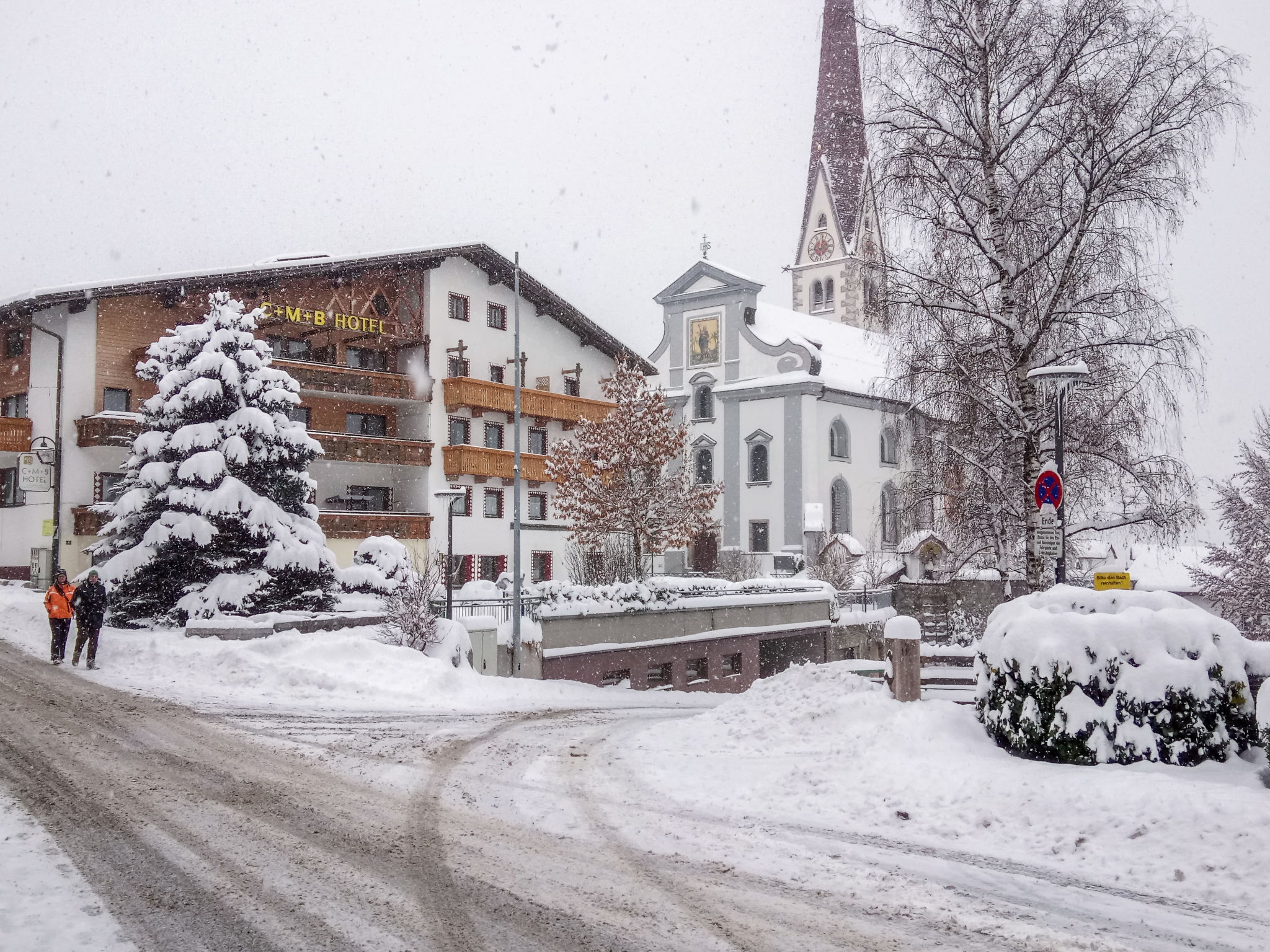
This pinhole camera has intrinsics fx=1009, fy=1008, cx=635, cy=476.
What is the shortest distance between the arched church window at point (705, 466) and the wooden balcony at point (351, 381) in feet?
59.8

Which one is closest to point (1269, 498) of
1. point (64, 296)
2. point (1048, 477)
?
point (1048, 477)

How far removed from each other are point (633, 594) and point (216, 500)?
9.88m

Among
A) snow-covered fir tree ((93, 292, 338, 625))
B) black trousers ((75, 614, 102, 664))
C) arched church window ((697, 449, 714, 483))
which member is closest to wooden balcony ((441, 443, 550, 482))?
arched church window ((697, 449, 714, 483))

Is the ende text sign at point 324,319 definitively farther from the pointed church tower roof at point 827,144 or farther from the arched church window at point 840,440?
the pointed church tower roof at point 827,144

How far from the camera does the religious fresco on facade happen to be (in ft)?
169

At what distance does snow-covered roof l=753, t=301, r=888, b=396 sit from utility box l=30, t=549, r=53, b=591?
32.1m

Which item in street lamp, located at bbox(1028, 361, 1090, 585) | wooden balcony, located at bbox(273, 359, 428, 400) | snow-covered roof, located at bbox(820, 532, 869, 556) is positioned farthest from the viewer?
snow-covered roof, located at bbox(820, 532, 869, 556)

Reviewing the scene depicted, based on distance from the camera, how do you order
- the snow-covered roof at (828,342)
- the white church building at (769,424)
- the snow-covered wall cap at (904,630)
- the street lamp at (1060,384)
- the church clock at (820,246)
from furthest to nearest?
1. the church clock at (820,246)
2. the snow-covered roof at (828,342)
3. the white church building at (769,424)
4. the street lamp at (1060,384)
5. the snow-covered wall cap at (904,630)

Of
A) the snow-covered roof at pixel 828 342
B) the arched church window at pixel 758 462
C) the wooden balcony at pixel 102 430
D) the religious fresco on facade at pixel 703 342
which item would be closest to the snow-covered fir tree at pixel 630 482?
the wooden balcony at pixel 102 430

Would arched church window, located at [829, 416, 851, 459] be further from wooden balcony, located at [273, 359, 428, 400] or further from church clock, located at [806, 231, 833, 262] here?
church clock, located at [806, 231, 833, 262]

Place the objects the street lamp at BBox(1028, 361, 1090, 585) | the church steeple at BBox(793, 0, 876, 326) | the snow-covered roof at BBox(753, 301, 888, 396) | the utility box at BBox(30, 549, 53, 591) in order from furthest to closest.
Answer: the church steeple at BBox(793, 0, 876, 326), the snow-covered roof at BBox(753, 301, 888, 396), the utility box at BBox(30, 549, 53, 591), the street lamp at BBox(1028, 361, 1090, 585)

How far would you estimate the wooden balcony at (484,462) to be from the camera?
37812mm

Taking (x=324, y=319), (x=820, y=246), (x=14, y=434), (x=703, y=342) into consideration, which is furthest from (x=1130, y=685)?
(x=820, y=246)

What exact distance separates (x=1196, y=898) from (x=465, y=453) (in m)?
33.3
